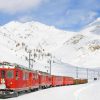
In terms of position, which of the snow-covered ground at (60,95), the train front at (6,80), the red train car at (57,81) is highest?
the red train car at (57,81)

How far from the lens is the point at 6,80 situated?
36.2 meters

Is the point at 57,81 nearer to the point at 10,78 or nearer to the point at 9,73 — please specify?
the point at 9,73

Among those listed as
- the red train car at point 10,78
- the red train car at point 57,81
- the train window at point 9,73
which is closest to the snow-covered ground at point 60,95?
the red train car at point 10,78

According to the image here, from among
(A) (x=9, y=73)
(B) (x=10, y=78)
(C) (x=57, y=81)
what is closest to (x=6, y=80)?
(B) (x=10, y=78)

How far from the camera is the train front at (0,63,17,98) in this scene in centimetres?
3562

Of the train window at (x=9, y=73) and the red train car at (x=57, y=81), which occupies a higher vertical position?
the red train car at (x=57, y=81)

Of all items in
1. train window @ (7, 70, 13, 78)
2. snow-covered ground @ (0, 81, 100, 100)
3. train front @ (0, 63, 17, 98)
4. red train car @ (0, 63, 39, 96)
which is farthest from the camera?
train window @ (7, 70, 13, 78)

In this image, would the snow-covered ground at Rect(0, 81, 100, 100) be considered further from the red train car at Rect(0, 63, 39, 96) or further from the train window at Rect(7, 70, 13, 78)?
the train window at Rect(7, 70, 13, 78)

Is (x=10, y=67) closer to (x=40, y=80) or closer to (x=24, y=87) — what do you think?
(x=24, y=87)

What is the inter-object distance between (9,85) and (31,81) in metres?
10.0

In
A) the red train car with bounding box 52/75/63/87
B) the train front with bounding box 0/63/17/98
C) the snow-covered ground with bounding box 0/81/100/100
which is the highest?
the red train car with bounding box 52/75/63/87

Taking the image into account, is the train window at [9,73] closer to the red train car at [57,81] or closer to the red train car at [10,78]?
the red train car at [10,78]

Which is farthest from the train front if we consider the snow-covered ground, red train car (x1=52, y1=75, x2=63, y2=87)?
red train car (x1=52, y1=75, x2=63, y2=87)

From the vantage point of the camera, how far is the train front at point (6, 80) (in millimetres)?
35625
